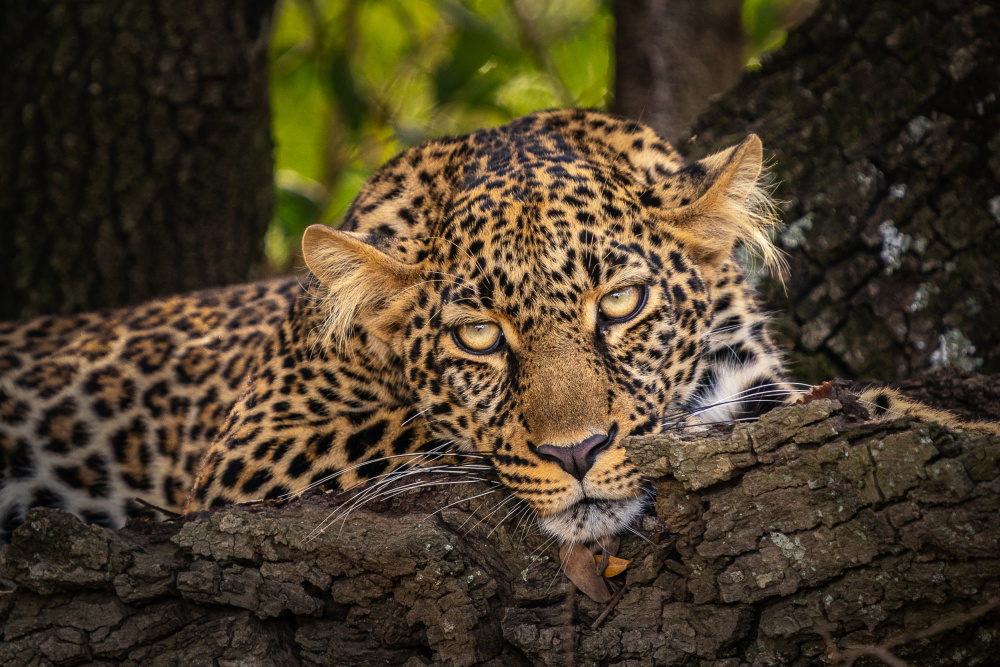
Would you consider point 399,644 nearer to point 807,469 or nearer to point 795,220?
point 807,469

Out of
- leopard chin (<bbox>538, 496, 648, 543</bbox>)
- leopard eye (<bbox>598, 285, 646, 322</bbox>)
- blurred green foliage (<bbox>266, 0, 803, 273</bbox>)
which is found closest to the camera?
leopard chin (<bbox>538, 496, 648, 543</bbox>)

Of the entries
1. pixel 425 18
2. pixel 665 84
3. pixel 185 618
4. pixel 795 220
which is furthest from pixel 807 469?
pixel 425 18

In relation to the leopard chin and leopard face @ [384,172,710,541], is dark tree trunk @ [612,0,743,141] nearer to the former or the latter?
leopard face @ [384,172,710,541]

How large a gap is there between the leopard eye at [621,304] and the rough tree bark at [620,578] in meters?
0.95

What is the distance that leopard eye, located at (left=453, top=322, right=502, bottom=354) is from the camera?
4.20m

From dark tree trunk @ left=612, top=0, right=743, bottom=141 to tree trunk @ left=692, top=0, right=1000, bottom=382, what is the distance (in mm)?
2329

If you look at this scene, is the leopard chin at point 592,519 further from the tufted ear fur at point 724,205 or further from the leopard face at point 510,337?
the tufted ear fur at point 724,205

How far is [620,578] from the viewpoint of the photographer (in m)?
3.56

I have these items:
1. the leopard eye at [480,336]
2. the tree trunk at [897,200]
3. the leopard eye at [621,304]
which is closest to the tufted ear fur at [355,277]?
the leopard eye at [480,336]

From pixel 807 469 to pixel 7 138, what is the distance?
20.5 ft

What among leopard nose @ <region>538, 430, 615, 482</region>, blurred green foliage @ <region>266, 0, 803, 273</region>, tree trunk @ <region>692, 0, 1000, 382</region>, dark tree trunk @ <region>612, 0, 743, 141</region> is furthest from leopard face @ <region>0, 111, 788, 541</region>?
blurred green foliage @ <region>266, 0, 803, 273</region>

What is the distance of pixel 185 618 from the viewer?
358cm

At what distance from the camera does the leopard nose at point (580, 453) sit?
3.75m

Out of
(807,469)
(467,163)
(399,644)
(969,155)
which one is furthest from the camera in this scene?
(969,155)
